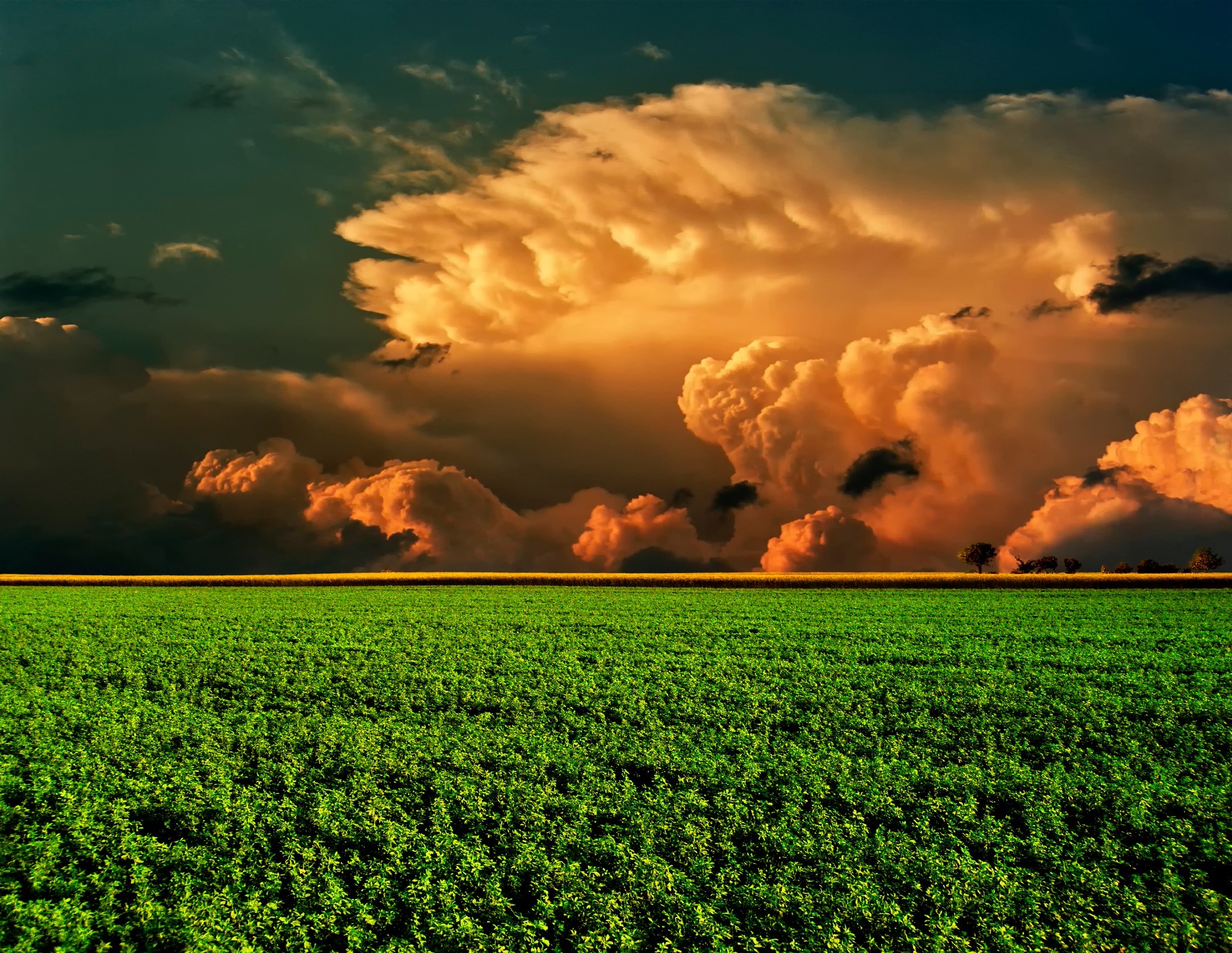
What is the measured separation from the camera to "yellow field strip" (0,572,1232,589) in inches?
1574

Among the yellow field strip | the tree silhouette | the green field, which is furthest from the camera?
the tree silhouette

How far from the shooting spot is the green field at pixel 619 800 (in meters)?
7.03

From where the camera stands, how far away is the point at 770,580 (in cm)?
4119

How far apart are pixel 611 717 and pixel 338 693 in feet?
18.4

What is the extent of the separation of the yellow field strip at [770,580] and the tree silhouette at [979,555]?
4385 centimetres

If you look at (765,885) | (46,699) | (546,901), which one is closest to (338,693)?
(46,699)

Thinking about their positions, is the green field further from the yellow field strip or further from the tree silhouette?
the tree silhouette

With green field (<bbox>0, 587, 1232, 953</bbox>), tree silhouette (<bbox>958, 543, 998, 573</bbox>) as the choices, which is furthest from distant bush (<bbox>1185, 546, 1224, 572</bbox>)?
green field (<bbox>0, 587, 1232, 953</bbox>)

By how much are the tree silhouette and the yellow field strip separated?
43.9 meters

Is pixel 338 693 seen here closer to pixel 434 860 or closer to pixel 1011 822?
pixel 434 860

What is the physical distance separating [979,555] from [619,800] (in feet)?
286

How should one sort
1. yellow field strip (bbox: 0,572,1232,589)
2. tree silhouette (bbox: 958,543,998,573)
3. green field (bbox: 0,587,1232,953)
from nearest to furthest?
1. green field (bbox: 0,587,1232,953)
2. yellow field strip (bbox: 0,572,1232,589)
3. tree silhouette (bbox: 958,543,998,573)

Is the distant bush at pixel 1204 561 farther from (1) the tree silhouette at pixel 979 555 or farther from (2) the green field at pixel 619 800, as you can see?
(2) the green field at pixel 619 800

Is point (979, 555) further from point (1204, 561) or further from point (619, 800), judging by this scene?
point (619, 800)
